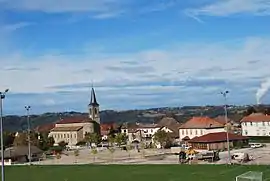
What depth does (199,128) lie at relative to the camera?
93.3 metres

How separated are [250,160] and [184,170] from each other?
10.3 meters

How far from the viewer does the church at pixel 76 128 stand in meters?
118

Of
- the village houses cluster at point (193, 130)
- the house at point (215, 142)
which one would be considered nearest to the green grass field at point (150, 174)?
the village houses cluster at point (193, 130)

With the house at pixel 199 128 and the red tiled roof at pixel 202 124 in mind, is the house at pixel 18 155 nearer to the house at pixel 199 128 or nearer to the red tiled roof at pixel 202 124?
the house at pixel 199 128

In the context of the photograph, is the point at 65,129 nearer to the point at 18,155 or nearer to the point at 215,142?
the point at 18,155

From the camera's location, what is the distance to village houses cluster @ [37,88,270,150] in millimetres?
69562

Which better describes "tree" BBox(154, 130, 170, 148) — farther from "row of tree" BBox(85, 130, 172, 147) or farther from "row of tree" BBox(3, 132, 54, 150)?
"row of tree" BBox(3, 132, 54, 150)

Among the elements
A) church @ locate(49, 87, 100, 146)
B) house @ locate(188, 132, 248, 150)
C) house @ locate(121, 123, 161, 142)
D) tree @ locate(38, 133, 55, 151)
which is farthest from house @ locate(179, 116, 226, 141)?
church @ locate(49, 87, 100, 146)

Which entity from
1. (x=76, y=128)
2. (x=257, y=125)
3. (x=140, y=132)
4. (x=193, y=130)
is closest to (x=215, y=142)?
(x=193, y=130)

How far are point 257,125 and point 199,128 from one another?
1041 centimetres

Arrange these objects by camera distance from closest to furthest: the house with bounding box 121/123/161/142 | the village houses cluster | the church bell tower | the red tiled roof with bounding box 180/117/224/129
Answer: the village houses cluster < the red tiled roof with bounding box 180/117/224/129 < the house with bounding box 121/123/161/142 < the church bell tower

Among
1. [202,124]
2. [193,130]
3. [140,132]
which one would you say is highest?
[202,124]

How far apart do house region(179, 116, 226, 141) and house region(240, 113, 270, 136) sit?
4.41m

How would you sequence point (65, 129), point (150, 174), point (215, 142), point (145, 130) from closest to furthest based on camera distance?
point (150, 174)
point (215, 142)
point (65, 129)
point (145, 130)
